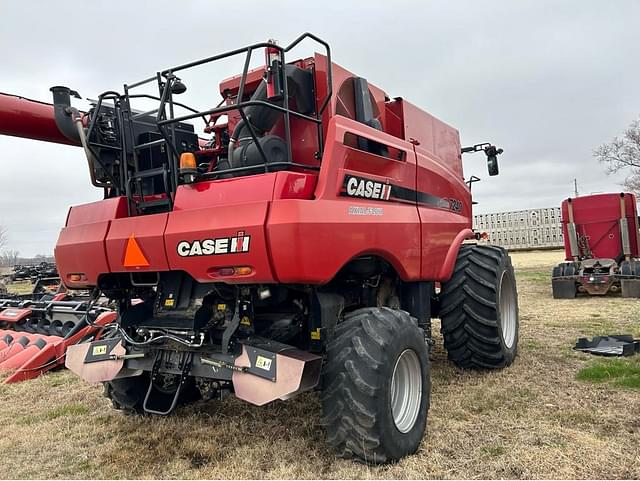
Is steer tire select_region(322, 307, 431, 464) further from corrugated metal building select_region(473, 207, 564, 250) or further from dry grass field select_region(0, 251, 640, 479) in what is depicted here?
corrugated metal building select_region(473, 207, 564, 250)

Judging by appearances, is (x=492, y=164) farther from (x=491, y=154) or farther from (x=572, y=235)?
(x=572, y=235)

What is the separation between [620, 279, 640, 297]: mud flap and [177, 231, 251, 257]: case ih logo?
417 inches

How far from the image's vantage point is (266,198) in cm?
319

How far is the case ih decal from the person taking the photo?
11.7 ft

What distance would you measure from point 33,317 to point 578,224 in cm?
1192

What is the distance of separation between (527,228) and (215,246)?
41.0 m

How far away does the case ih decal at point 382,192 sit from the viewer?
357cm

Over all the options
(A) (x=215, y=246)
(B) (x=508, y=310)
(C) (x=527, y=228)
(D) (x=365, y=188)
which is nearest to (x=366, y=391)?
(A) (x=215, y=246)

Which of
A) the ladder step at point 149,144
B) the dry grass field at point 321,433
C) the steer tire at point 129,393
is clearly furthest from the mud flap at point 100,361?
the ladder step at point 149,144

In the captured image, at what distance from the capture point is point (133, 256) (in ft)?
12.3

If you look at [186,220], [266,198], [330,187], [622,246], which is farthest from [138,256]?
[622,246]

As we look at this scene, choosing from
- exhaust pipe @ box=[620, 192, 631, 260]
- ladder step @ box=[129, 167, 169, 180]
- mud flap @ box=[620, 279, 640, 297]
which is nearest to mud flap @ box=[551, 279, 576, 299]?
mud flap @ box=[620, 279, 640, 297]

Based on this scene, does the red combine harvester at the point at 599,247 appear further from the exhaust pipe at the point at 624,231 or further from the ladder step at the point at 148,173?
the ladder step at the point at 148,173

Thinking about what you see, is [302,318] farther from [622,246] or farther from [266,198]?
[622,246]
